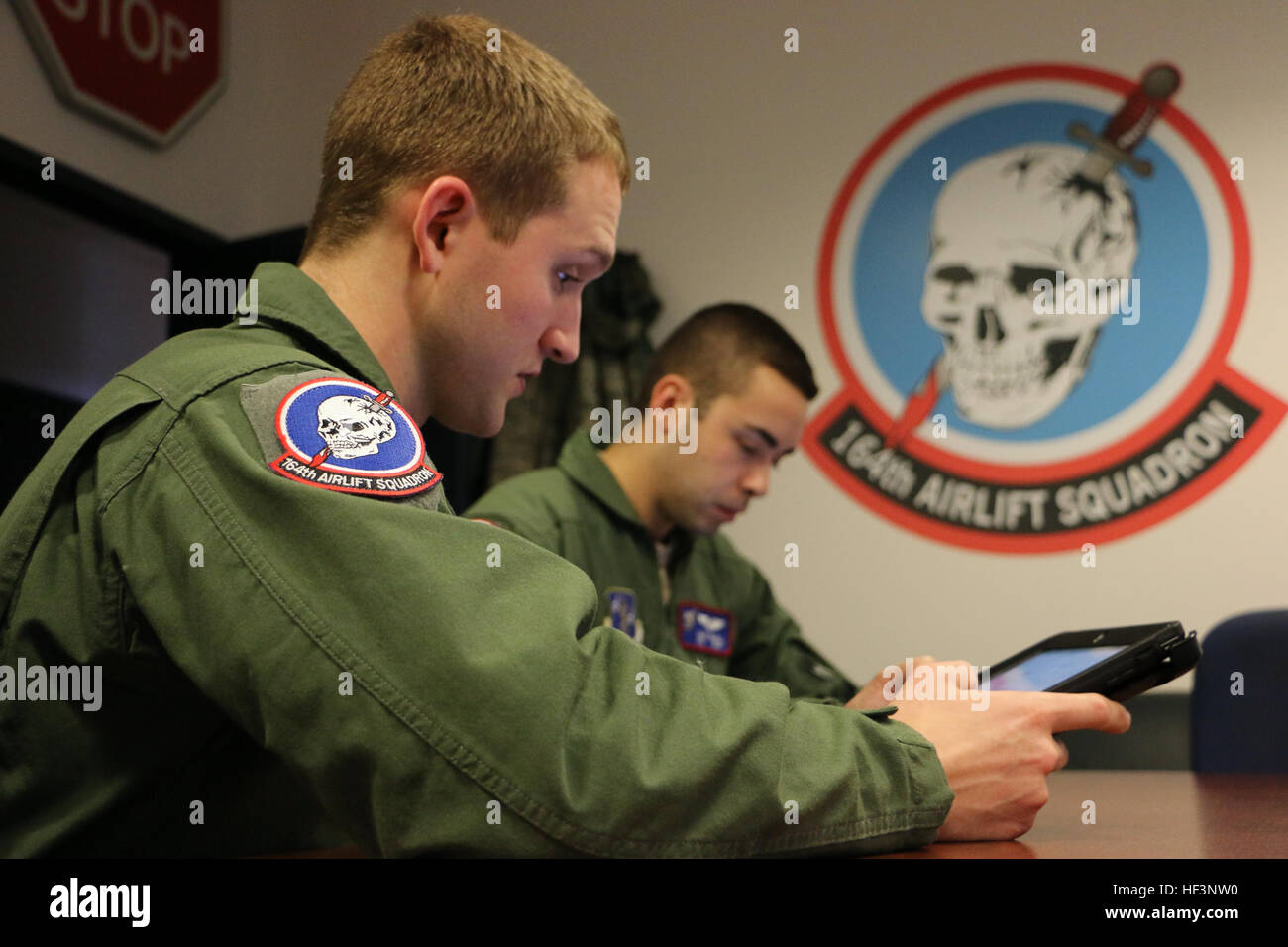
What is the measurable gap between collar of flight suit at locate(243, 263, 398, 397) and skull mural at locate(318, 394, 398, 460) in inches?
5.7

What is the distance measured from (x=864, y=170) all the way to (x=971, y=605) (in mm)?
1019

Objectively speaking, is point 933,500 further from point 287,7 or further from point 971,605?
point 287,7

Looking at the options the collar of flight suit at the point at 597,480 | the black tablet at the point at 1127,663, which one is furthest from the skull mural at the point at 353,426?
the collar of flight suit at the point at 597,480

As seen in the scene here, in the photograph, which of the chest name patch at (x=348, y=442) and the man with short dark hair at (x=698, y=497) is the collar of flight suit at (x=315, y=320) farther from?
the man with short dark hair at (x=698, y=497)

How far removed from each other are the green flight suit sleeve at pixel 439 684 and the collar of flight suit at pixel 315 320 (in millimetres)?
166

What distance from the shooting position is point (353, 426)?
64 centimetres

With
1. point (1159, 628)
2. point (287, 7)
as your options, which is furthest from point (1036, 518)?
point (287, 7)

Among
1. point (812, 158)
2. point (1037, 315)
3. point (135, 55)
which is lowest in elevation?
point (1037, 315)

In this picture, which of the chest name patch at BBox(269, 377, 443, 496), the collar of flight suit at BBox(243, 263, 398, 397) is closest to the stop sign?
the collar of flight suit at BBox(243, 263, 398, 397)

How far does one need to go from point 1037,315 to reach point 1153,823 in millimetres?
1853

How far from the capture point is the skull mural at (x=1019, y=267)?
8.25 ft

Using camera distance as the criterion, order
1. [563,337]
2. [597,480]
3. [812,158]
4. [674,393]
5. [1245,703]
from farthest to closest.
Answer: [812,158] → [674,393] → [597,480] → [1245,703] → [563,337]

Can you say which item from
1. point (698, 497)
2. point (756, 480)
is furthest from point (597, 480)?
point (756, 480)

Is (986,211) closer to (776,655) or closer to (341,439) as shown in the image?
(776,655)
